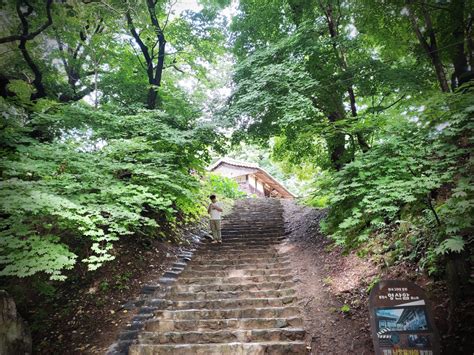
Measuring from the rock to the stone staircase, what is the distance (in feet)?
5.54

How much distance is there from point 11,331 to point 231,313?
351cm

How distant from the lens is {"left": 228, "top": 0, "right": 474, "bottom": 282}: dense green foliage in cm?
375

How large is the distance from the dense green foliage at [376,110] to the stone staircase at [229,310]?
184 cm

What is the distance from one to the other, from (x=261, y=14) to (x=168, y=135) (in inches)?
236

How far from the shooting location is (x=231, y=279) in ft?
21.0

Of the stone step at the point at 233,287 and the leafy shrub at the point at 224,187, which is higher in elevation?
the leafy shrub at the point at 224,187

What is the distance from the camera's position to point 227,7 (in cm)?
1154

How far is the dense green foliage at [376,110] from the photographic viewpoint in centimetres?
375

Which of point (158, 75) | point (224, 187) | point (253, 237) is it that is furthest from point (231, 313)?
point (224, 187)

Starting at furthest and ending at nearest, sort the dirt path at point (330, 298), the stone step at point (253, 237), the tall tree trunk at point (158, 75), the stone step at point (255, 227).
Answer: the tall tree trunk at point (158, 75)
the stone step at point (255, 227)
the stone step at point (253, 237)
the dirt path at point (330, 298)

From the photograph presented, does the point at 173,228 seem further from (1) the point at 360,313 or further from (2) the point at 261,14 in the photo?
(2) the point at 261,14

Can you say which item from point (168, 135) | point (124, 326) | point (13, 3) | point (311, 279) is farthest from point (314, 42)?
point (13, 3)

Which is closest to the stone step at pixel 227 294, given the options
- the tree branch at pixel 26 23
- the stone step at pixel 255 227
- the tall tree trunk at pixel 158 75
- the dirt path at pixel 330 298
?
the dirt path at pixel 330 298

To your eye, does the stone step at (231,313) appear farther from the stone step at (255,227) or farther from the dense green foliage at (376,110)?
the stone step at (255,227)
